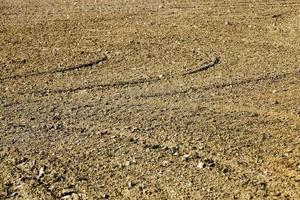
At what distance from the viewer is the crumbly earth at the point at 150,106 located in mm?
4945

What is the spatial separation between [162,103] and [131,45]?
2.58 meters

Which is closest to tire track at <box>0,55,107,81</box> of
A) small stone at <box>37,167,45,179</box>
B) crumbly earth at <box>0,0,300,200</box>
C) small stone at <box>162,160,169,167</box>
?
crumbly earth at <box>0,0,300,200</box>

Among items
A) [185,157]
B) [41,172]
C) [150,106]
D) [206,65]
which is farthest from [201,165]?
[206,65]

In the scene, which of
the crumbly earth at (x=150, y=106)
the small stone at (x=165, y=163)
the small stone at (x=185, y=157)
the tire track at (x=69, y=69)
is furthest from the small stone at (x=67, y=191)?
the tire track at (x=69, y=69)

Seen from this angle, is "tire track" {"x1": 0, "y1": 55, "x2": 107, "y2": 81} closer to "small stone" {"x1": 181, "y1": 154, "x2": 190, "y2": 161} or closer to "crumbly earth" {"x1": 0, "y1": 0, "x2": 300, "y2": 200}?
"crumbly earth" {"x1": 0, "y1": 0, "x2": 300, "y2": 200}

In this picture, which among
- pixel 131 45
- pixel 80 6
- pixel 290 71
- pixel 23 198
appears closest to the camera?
pixel 23 198

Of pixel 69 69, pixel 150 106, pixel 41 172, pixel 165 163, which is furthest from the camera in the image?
pixel 69 69

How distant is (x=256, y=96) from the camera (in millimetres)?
6789

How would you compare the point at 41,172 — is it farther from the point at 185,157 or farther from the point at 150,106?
the point at 150,106

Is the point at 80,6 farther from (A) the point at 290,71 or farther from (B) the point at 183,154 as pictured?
(B) the point at 183,154

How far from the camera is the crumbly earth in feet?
16.2

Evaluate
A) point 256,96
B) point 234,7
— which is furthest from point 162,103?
point 234,7

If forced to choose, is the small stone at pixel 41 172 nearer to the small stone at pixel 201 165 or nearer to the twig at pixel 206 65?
the small stone at pixel 201 165

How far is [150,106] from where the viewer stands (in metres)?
6.55
